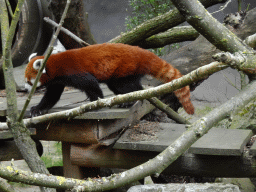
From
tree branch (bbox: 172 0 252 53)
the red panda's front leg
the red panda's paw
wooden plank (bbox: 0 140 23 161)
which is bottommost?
wooden plank (bbox: 0 140 23 161)

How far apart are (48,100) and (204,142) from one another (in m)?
1.23

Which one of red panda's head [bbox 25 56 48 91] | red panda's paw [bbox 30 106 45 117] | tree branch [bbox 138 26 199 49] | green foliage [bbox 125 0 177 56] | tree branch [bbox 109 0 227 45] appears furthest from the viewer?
green foliage [bbox 125 0 177 56]

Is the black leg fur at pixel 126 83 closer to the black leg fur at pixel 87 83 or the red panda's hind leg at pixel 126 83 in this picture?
the red panda's hind leg at pixel 126 83

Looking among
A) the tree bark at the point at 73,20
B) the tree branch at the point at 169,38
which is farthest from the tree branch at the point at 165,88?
the tree branch at the point at 169,38

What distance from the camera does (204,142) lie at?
81.5 inches

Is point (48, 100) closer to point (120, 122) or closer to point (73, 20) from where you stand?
point (120, 122)

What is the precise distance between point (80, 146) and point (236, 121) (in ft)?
6.67

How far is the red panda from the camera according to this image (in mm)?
2445

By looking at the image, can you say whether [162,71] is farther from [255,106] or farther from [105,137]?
[255,106]

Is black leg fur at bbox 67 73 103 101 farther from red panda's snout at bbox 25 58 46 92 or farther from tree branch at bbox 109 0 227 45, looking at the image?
tree branch at bbox 109 0 227 45

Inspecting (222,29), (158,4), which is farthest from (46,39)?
(222,29)

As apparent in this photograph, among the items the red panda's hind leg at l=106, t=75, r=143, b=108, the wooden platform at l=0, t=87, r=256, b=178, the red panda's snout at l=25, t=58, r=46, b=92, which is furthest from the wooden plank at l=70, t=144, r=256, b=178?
the red panda's snout at l=25, t=58, r=46, b=92

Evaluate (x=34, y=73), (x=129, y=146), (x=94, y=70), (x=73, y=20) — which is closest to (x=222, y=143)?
(x=129, y=146)

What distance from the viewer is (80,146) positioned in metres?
2.28
